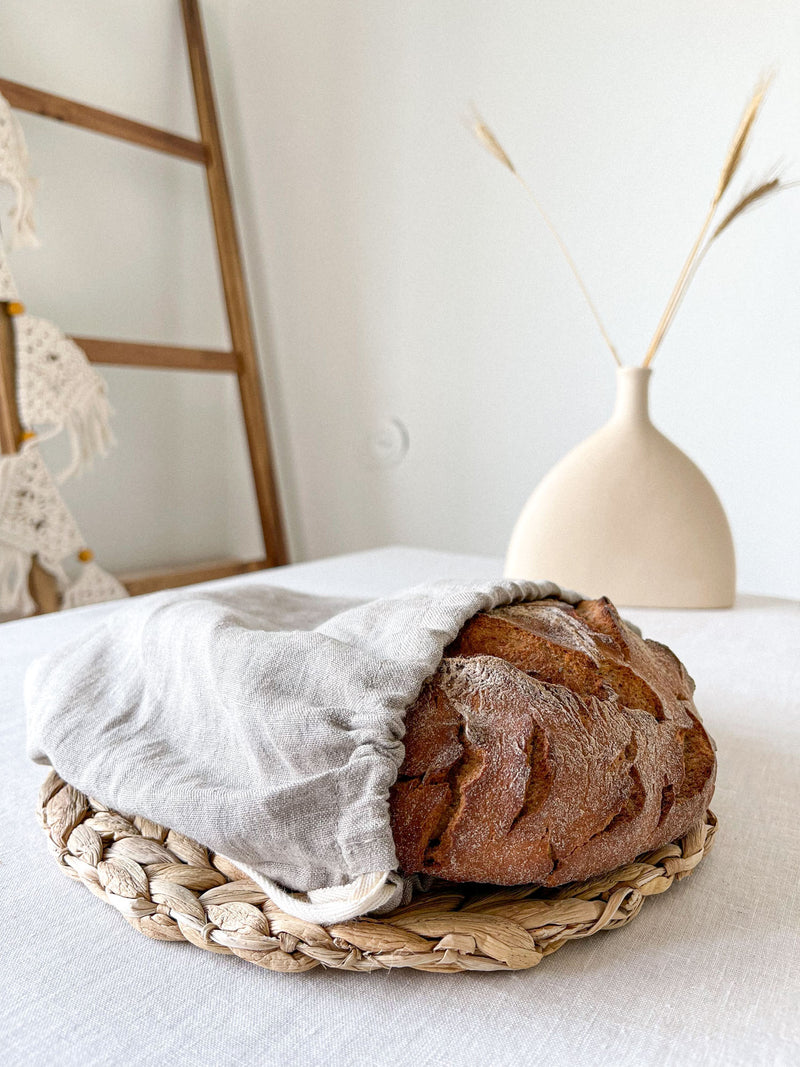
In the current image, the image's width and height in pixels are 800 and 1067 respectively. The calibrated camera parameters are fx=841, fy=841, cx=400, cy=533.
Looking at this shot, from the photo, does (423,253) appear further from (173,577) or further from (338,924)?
(338,924)

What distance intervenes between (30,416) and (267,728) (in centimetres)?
166

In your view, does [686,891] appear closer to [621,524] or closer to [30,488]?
[621,524]

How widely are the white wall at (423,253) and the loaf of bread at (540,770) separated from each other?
1.56 metres

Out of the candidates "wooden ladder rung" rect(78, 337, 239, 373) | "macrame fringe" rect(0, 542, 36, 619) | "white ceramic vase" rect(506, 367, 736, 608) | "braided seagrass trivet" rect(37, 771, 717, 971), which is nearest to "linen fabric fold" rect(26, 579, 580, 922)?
"braided seagrass trivet" rect(37, 771, 717, 971)

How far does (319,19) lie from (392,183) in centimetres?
52

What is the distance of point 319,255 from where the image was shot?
8.11 ft

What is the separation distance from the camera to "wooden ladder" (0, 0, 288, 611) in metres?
1.90

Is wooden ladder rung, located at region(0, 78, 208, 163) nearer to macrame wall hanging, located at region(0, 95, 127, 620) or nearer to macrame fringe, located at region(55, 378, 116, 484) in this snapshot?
macrame wall hanging, located at region(0, 95, 127, 620)

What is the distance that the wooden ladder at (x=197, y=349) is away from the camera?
190cm

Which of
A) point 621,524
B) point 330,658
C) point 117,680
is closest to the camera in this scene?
point 330,658

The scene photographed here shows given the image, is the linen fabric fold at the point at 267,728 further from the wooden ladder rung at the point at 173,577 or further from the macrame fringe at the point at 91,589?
the wooden ladder rung at the point at 173,577

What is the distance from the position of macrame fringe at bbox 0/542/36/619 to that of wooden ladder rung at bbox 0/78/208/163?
1004 millimetres

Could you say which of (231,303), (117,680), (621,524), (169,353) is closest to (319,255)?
(231,303)

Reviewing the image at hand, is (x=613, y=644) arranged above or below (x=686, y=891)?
above
